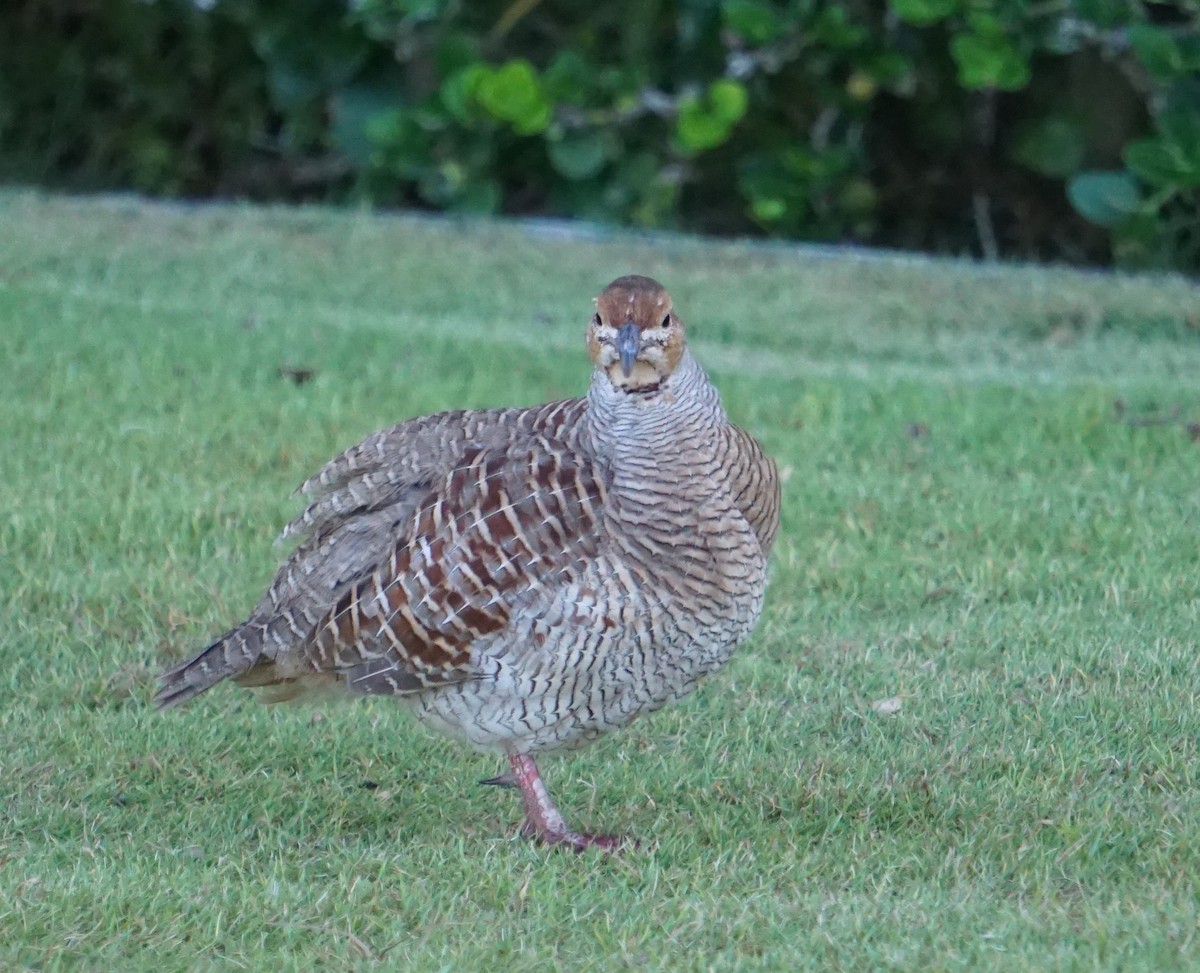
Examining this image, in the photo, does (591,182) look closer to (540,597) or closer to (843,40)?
(843,40)

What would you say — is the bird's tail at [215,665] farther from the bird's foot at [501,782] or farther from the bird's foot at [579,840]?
the bird's foot at [579,840]

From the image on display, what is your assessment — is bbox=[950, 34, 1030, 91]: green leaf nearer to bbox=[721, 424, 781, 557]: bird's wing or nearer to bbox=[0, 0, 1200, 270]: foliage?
bbox=[0, 0, 1200, 270]: foliage

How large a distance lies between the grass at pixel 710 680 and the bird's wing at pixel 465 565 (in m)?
0.38

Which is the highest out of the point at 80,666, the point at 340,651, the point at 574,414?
the point at 574,414

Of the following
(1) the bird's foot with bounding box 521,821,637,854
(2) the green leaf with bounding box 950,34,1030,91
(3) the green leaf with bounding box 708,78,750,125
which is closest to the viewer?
(1) the bird's foot with bounding box 521,821,637,854

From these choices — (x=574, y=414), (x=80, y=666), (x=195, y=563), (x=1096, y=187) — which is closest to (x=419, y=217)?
(x=1096, y=187)

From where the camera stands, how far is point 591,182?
1027 cm

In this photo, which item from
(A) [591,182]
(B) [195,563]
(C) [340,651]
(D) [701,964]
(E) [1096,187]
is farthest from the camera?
(A) [591,182]

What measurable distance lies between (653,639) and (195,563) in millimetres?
2197

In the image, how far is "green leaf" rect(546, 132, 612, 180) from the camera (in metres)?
9.97

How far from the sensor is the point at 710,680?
463 centimetres

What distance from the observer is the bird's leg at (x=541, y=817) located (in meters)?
3.64

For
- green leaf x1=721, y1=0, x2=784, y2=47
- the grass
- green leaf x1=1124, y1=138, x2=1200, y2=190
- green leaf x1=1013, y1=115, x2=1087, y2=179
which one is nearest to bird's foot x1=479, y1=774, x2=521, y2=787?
the grass

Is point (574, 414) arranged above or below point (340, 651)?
above
